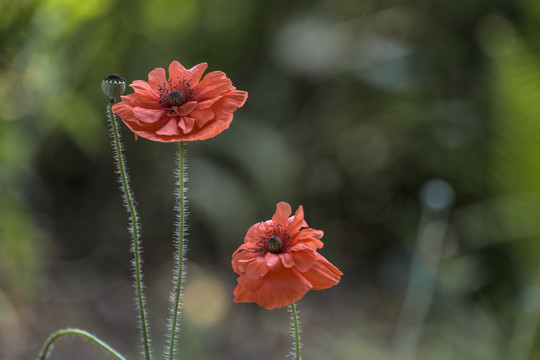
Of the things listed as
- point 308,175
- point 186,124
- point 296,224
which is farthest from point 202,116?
point 308,175

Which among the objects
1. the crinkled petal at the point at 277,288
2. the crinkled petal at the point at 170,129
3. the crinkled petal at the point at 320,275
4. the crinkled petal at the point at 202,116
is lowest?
the crinkled petal at the point at 277,288

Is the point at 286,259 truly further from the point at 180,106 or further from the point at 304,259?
the point at 180,106

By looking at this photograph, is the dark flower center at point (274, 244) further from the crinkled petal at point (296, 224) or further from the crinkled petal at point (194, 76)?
the crinkled petal at point (194, 76)

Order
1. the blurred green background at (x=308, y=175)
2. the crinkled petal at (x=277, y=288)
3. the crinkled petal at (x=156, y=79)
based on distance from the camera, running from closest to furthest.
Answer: the crinkled petal at (x=277, y=288) → the crinkled petal at (x=156, y=79) → the blurred green background at (x=308, y=175)

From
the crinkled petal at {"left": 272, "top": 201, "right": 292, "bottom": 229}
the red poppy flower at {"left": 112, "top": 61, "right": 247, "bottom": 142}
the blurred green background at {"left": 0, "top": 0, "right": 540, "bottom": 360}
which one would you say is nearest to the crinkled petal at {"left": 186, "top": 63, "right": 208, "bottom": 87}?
the red poppy flower at {"left": 112, "top": 61, "right": 247, "bottom": 142}

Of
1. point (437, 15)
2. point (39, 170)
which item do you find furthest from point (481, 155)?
point (39, 170)

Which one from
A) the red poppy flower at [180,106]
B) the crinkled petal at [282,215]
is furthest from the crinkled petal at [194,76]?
the crinkled petal at [282,215]
